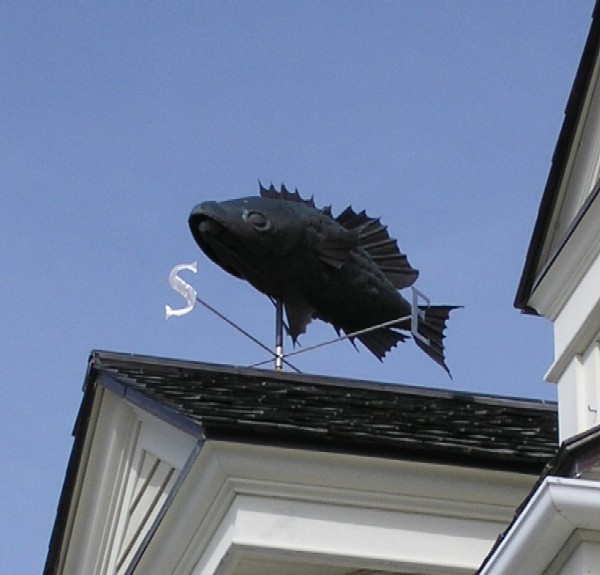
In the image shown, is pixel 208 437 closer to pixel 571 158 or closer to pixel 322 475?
pixel 322 475

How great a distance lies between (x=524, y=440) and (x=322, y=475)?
150 cm

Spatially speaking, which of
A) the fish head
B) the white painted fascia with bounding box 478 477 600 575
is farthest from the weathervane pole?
the white painted fascia with bounding box 478 477 600 575

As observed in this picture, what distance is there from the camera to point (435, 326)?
15.2 metres

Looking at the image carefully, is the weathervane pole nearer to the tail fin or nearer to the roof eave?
the tail fin

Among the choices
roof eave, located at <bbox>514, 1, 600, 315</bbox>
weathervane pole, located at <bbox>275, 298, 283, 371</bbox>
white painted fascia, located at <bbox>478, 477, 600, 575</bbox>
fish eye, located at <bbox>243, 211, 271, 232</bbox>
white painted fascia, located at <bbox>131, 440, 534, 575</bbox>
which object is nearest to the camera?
white painted fascia, located at <bbox>478, 477, 600, 575</bbox>

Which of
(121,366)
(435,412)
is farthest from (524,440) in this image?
(121,366)

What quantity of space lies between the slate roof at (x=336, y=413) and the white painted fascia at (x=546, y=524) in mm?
2948

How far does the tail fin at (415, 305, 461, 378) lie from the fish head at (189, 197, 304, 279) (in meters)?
1.13

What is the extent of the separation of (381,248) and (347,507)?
17.6ft

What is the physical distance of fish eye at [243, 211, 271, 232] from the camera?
581 inches

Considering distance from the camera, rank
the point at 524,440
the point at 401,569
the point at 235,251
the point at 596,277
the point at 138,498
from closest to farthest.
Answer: the point at 596,277 < the point at 401,569 < the point at 524,440 < the point at 138,498 < the point at 235,251

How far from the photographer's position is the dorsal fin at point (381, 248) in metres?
15.9

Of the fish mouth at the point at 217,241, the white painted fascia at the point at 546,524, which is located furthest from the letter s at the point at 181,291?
the white painted fascia at the point at 546,524

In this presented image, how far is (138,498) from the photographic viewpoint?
13.2 metres
